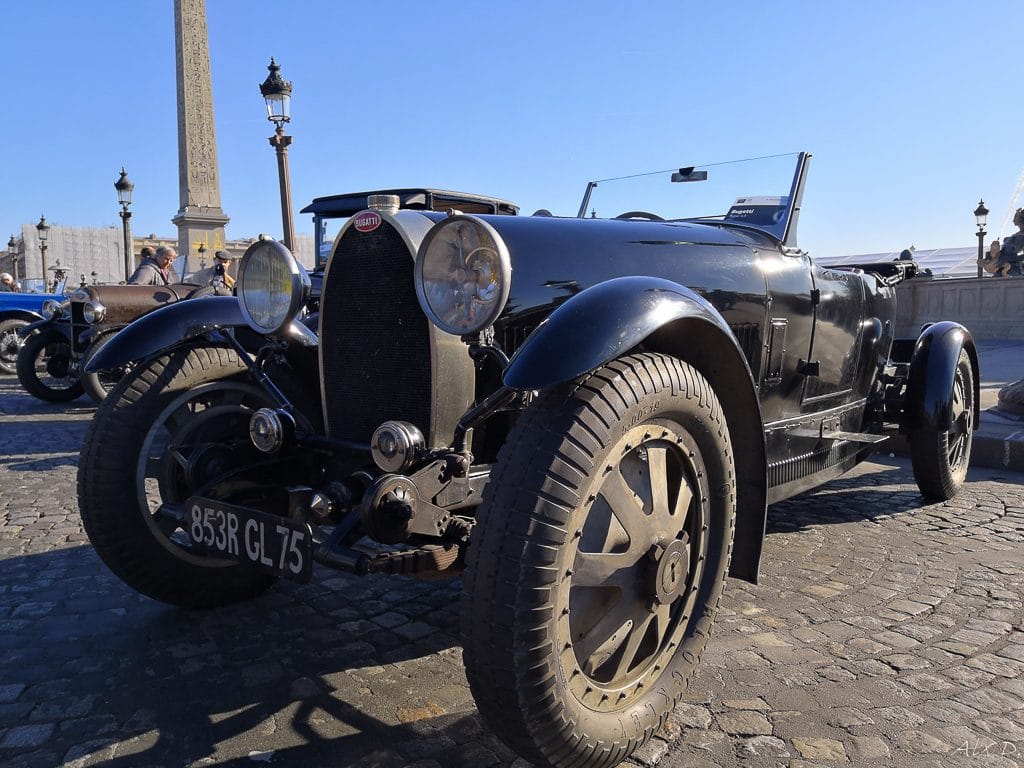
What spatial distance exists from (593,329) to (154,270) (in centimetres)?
1024

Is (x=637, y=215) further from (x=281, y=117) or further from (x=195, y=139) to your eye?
(x=195, y=139)

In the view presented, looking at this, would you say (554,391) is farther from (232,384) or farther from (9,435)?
(9,435)

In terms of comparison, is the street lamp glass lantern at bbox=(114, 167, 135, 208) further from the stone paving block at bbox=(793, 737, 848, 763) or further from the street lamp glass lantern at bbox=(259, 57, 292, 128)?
the stone paving block at bbox=(793, 737, 848, 763)

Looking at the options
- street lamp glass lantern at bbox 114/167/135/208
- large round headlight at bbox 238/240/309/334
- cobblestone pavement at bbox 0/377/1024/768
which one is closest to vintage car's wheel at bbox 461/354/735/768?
cobblestone pavement at bbox 0/377/1024/768

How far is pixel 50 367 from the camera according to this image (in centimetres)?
999

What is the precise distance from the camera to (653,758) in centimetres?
206

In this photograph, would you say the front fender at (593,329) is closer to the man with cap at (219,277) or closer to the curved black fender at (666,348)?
the curved black fender at (666,348)

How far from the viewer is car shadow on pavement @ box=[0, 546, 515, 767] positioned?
6.84 feet

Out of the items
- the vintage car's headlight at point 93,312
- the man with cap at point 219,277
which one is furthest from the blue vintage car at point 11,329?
the vintage car's headlight at point 93,312

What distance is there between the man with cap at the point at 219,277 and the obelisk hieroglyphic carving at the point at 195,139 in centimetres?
1044

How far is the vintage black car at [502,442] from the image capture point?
1.80 meters

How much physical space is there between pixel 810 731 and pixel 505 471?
46.9 inches

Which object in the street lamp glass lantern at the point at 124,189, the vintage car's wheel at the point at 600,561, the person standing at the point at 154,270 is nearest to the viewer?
the vintage car's wheel at the point at 600,561

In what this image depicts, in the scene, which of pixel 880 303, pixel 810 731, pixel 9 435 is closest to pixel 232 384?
pixel 810 731
